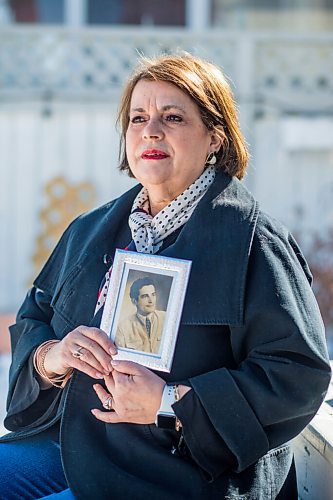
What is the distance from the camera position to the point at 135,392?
206 cm

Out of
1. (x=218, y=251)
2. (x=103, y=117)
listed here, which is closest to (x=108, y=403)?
(x=218, y=251)

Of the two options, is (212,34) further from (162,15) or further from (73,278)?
(73,278)

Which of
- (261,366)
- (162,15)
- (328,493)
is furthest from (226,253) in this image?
(162,15)

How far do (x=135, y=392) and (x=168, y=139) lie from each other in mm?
691

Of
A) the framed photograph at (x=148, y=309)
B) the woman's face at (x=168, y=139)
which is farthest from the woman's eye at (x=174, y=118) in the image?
the framed photograph at (x=148, y=309)

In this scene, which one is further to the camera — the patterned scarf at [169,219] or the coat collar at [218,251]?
the patterned scarf at [169,219]

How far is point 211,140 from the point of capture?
243 cm

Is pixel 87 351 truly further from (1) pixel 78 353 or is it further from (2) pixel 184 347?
(2) pixel 184 347

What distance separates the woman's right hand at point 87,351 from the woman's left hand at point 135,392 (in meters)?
0.03

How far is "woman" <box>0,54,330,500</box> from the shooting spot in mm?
2057

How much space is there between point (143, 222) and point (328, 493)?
0.84 metres

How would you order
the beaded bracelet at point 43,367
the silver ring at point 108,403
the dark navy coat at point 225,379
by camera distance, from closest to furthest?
the dark navy coat at point 225,379 < the silver ring at point 108,403 < the beaded bracelet at point 43,367

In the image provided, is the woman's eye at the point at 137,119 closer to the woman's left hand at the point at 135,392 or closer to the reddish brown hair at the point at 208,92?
the reddish brown hair at the point at 208,92

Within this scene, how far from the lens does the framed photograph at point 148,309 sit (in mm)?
2059
